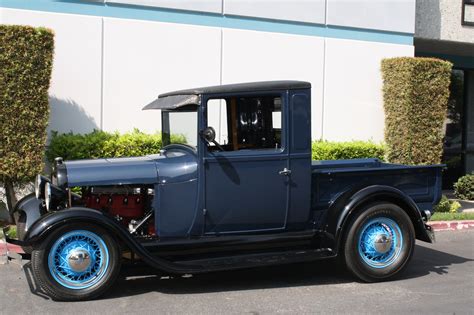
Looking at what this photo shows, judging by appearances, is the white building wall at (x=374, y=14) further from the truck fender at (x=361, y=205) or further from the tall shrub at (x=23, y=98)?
the truck fender at (x=361, y=205)

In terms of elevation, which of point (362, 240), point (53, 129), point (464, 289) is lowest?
point (464, 289)

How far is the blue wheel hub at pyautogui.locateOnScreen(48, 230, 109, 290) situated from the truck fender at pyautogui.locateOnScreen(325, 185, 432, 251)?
2.31 meters

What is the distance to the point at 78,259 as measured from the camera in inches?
198

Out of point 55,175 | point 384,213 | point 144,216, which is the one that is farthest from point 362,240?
point 55,175

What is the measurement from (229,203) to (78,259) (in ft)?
5.04

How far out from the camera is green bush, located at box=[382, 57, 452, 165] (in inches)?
425

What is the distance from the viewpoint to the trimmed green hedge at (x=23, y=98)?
7.92 metres

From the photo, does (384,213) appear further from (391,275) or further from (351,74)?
(351,74)

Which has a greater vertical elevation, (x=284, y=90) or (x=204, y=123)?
(x=284, y=90)

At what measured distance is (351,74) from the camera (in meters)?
11.6

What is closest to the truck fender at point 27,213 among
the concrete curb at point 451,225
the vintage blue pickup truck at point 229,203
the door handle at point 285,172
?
the vintage blue pickup truck at point 229,203

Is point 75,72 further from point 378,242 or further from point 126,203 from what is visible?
point 378,242

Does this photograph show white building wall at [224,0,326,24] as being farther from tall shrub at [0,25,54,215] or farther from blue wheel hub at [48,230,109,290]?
blue wheel hub at [48,230,109,290]

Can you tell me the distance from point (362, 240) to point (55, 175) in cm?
326
